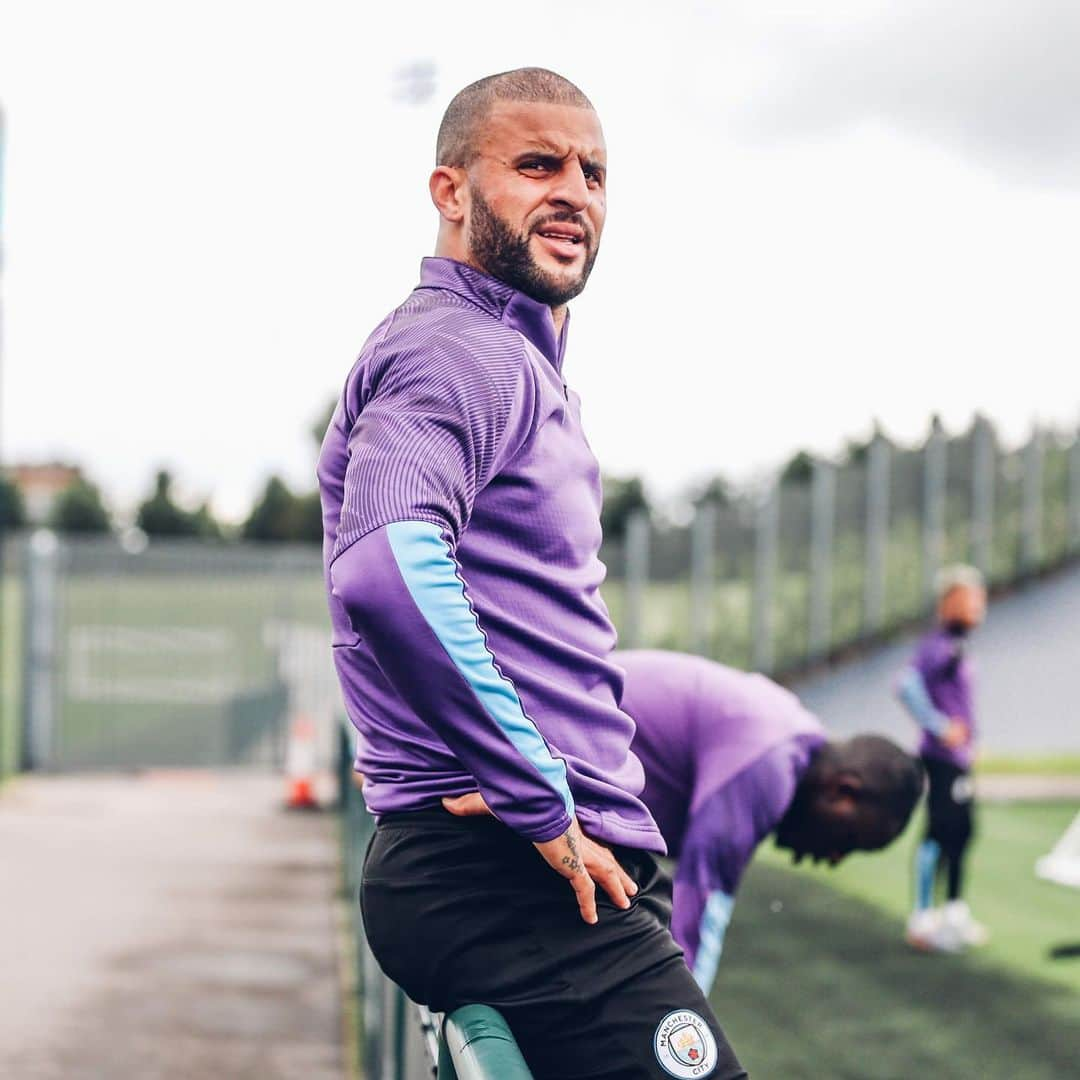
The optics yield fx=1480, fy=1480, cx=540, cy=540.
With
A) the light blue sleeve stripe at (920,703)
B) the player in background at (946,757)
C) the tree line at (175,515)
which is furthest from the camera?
the tree line at (175,515)

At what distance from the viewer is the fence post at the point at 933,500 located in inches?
625

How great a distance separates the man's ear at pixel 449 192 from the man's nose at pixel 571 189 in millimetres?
115

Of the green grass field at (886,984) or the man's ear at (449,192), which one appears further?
the green grass field at (886,984)

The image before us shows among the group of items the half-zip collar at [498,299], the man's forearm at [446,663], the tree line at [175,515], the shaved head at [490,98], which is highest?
the shaved head at [490,98]

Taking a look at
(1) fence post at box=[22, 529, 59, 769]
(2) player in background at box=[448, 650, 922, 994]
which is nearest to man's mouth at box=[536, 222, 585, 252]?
(2) player in background at box=[448, 650, 922, 994]

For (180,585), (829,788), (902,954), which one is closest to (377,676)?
(829,788)

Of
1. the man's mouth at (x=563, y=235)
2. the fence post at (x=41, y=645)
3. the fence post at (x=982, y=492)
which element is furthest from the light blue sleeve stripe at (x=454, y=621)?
the fence post at (x=982, y=492)

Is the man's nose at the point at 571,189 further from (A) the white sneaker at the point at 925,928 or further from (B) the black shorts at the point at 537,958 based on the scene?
(A) the white sneaker at the point at 925,928

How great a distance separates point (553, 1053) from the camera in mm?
1648

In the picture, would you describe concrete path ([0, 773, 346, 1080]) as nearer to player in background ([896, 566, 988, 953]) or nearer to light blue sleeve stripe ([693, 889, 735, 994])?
light blue sleeve stripe ([693, 889, 735, 994])

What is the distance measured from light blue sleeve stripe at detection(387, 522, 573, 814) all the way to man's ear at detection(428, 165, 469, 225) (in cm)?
46

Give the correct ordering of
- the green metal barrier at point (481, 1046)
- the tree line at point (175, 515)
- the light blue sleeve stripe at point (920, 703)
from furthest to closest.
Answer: the tree line at point (175, 515) → the light blue sleeve stripe at point (920, 703) → the green metal barrier at point (481, 1046)

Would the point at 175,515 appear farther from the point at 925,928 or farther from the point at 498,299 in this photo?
the point at 498,299

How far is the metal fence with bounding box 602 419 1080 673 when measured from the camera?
15.9 metres
